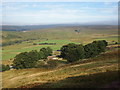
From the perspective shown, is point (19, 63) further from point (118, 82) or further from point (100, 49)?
point (118, 82)

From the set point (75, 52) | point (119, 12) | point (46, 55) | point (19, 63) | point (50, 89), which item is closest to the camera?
point (50, 89)

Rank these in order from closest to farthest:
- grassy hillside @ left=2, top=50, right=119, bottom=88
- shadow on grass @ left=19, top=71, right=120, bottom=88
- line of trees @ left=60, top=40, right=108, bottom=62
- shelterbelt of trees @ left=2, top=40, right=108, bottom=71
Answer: shadow on grass @ left=19, top=71, right=120, bottom=88
grassy hillside @ left=2, top=50, right=119, bottom=88
shelterbelt of trees @ left=2, top=40, right=108, bottom=71
line of trees @ left=60, top=40, right=108, bottom=62

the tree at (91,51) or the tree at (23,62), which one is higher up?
the tree at (91,51)

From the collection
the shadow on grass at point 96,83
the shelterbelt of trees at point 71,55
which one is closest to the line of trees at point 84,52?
the shelterbelt of trees at point 71,55

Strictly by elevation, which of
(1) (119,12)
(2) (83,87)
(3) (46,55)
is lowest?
(3) (46,55)

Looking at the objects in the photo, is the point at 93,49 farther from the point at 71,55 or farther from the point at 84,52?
the point at 71,55

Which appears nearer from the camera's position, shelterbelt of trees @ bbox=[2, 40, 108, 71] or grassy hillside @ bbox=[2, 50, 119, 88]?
grassy hillside @ bbox=[2, 50, 119, 88]

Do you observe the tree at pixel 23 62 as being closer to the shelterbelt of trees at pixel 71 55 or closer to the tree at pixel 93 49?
the shelterbelt of trees at pixel 71 55

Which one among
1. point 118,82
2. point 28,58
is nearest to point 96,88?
point 118,82

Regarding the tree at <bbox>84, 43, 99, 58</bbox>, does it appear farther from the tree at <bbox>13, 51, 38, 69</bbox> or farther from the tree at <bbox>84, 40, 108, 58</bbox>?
the tree at <bbox>13, 51, 38, 69</bbox>

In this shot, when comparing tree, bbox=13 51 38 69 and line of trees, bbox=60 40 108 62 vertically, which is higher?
line of trees, bbox=60 40 108 62

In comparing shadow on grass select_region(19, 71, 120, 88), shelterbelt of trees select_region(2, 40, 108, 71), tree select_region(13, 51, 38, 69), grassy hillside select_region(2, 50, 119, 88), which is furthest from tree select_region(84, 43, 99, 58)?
shadow on grass select_region(19, 71, 120, 88)
